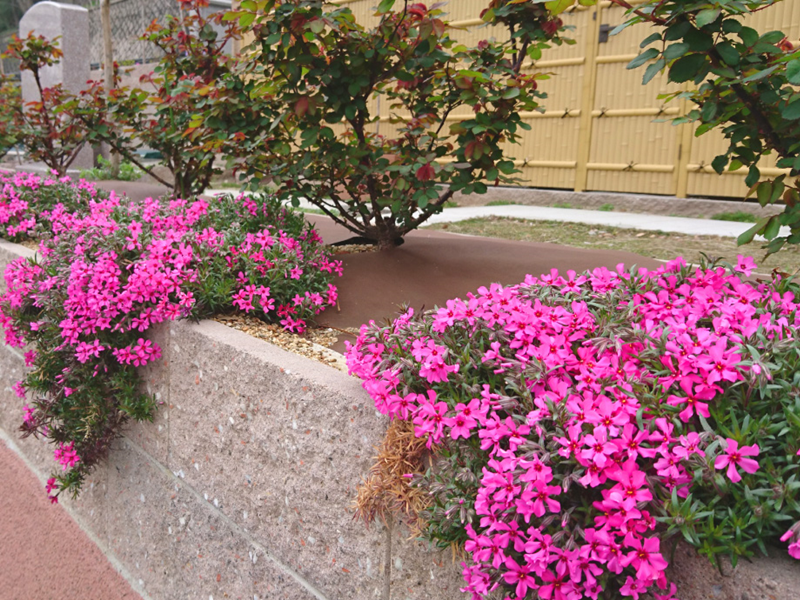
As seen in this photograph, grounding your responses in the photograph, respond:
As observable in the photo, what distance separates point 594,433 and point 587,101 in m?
9.39

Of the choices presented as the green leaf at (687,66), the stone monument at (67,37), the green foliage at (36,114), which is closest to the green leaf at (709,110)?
the green leaf at (687,66)

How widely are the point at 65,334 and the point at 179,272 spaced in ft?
1.87

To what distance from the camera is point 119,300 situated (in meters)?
2.78

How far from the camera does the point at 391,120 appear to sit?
3787 mm

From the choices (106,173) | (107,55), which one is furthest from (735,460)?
(106,173)

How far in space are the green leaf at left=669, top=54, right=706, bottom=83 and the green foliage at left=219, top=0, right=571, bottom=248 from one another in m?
1.18

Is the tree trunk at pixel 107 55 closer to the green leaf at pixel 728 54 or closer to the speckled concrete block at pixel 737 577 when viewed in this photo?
the green leaf at pixel 728 54

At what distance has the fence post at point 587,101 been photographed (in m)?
9.49

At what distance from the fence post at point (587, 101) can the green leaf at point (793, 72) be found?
859cm

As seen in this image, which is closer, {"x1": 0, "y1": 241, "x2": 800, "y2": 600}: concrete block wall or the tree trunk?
{"x1": 0, "y1": 241, "x2": 800, "y2": 600}: concrete block wall

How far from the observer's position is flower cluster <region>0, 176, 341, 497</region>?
2770 millimetres

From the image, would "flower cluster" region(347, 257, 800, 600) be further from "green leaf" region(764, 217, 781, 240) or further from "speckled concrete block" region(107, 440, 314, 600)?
"speckled concrete block" region(107, 440, 314, 600)

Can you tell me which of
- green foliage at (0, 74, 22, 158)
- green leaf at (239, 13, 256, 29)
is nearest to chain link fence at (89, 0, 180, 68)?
green foliage at (0, 74, 22, 158)

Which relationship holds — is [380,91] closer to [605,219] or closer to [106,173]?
[605,219]
